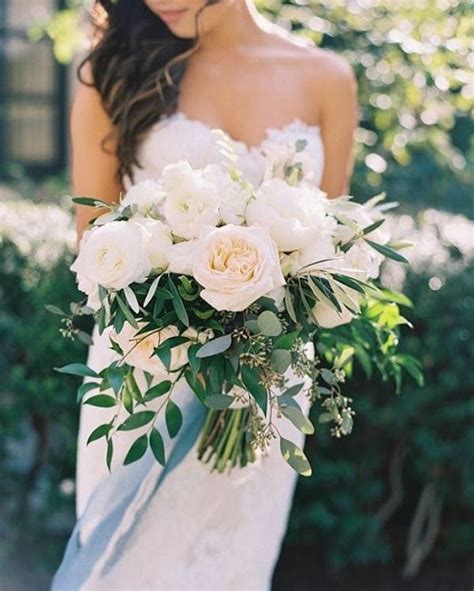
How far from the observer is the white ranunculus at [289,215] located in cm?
205

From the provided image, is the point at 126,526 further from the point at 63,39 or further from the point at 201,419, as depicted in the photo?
the point at 63,39

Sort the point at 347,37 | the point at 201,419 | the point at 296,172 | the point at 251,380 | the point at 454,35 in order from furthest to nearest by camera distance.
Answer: the point at 347,37 < the point at 454,35 < the point at 201,419 < the point at 296,172 < the point at 251,380

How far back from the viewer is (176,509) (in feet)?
8.73

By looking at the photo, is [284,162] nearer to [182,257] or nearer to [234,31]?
[182,257]

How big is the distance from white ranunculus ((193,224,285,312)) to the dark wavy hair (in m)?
0.79

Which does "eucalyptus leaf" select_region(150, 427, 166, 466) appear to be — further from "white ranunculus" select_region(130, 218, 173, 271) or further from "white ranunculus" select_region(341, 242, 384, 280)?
"white ranunculus" select_region(341, 242, 384, 280)

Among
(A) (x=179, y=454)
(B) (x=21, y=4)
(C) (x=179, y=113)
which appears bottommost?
(B) (x=21, y=4)

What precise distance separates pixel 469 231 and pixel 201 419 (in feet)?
5.32

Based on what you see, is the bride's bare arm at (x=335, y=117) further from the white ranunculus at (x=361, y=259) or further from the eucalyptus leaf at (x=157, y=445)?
the eucalyptus leaf at (x=157, y=445)

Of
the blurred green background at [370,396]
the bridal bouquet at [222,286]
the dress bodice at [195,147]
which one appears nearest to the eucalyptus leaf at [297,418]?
the bridal bouquet at [222,286]

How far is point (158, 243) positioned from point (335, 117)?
1.00 m

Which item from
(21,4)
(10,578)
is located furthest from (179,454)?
(21,4)

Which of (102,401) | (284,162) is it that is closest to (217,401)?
(102,401)

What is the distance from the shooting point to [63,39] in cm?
420
